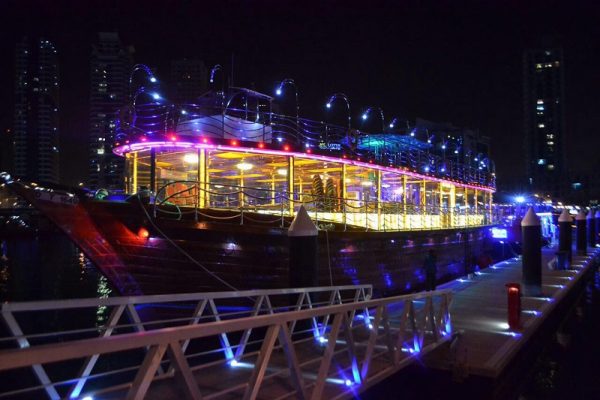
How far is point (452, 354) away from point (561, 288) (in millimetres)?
10152

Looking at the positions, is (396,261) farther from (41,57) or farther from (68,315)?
(41,57)

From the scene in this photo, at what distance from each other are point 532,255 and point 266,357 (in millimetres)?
12548

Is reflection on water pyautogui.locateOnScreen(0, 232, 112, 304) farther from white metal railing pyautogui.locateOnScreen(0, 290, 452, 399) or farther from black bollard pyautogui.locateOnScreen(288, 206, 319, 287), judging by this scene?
white metal railing pyautogui.locateOnScreen(0, 290, 452, 399)

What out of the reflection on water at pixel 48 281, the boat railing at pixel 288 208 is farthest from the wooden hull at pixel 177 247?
the reflection on water at pixel 48 281

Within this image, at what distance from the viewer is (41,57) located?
157 m

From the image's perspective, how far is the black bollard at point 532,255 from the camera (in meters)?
14.8

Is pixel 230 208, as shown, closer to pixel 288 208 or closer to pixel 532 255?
pixel 288 208

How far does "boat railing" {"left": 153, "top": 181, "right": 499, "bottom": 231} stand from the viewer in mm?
10227

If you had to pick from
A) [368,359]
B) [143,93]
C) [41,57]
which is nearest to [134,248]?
[143,93]

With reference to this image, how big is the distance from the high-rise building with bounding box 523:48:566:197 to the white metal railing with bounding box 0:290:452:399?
170 m

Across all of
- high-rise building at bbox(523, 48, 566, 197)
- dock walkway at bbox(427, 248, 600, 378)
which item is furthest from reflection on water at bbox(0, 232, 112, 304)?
high-rise building at bbox(523, 48, 566, 197)

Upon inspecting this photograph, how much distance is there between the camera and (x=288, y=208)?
13055 mm

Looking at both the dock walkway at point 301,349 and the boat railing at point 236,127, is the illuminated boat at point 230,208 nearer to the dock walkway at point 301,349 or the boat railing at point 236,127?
the boat railing at point 236,127

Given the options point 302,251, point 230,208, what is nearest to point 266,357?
point 302,251
